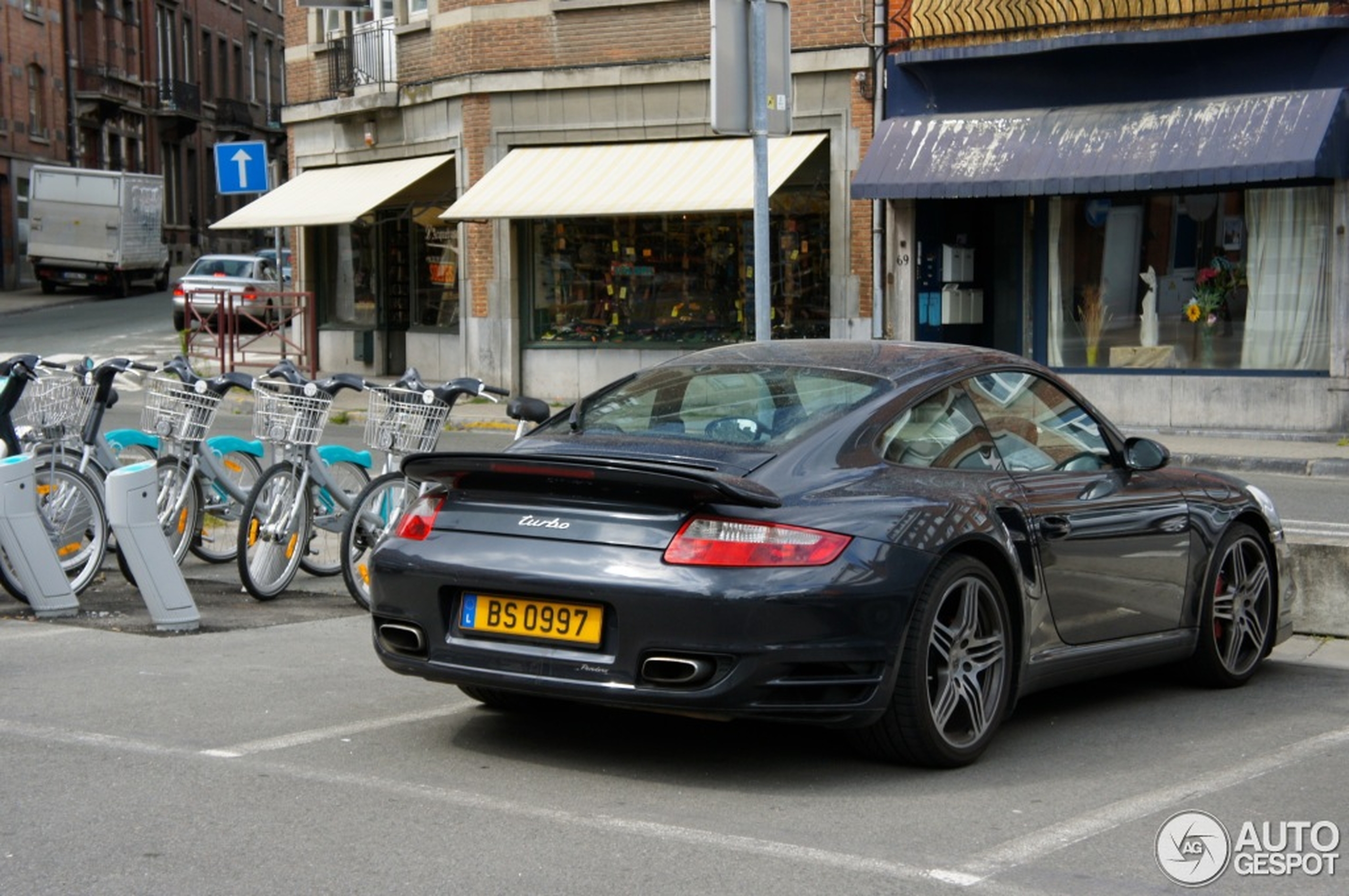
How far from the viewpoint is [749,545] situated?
5.42 m

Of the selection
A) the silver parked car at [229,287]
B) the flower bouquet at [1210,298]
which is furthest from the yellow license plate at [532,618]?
the silver parked car at [229,287]

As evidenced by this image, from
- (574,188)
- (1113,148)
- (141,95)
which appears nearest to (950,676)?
(1113,148)

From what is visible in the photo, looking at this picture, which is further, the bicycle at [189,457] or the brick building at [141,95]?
the brick building at [141,95]

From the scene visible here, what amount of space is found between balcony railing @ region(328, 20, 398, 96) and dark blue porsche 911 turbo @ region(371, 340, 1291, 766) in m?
19.5

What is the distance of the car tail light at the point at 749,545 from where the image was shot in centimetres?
540

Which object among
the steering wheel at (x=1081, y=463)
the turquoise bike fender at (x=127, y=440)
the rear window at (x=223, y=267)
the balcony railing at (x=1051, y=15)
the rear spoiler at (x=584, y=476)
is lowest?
the turquoise bike fender at (x=127, y=440)

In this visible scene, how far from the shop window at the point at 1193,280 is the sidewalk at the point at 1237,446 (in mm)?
897

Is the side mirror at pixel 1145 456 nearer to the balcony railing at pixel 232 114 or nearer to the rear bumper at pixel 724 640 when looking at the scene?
the rear bumper at pixel 724 640

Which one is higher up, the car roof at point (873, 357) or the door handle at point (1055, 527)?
the car roof at point (873, 357)

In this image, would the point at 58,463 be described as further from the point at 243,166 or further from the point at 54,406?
the point at 243,166

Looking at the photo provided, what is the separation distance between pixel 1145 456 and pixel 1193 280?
13.6 metres

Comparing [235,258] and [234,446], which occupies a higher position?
[235,258]

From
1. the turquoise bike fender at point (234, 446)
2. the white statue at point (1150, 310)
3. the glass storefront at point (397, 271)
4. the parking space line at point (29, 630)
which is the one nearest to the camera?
the parking space line at point (29, 630)

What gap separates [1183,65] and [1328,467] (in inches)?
191
